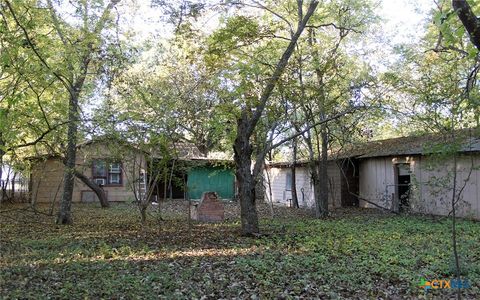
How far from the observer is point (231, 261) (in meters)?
8.28

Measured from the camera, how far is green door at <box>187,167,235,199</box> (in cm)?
2952

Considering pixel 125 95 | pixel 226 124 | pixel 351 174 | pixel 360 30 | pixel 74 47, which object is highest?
pixel 360 30

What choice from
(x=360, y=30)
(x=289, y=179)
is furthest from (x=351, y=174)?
(x=360, y=30)

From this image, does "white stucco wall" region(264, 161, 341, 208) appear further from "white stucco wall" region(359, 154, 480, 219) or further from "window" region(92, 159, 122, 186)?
"window" region(92, 159, 122, 186)

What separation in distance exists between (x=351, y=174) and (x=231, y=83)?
12.8 metres

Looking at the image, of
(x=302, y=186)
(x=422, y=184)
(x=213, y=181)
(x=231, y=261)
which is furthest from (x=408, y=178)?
(x=213, y=181)

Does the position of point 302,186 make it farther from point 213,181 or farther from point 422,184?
point 422,184

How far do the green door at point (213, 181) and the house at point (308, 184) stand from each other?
10.2 feet

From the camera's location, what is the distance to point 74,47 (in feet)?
34.6

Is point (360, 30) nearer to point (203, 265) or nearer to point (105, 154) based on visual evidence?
point (105, 154)

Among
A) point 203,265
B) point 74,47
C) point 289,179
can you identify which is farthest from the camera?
point 289,179

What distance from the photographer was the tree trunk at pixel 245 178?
11609mm

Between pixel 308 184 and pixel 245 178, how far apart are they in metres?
13.5
